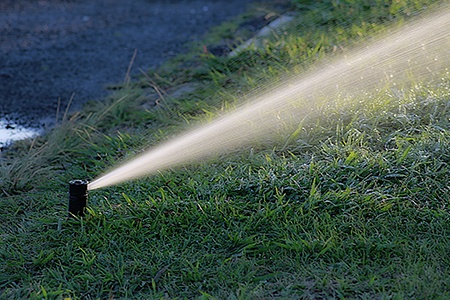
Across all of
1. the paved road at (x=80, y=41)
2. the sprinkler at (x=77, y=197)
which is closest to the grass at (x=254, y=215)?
the sprinkler at (x=77, y=197)

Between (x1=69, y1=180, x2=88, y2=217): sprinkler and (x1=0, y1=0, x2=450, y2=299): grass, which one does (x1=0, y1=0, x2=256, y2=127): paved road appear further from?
(x1=69, y1=180, x2=88, y2=217): sprinkler

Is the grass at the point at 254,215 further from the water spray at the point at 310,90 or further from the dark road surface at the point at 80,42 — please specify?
the dark road surface at the point at 80,42

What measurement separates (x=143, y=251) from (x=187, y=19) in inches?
223

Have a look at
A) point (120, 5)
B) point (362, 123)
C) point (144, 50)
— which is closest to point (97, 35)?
point (144, 50)

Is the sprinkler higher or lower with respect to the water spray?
higher

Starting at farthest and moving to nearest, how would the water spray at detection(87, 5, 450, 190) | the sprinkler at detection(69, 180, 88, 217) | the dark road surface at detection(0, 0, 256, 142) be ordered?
the dark road surface at detection(0, 0, 256, 142), the water spray at detection(87, 5, 450, 190), the sprinkler at detection(69, 180, 88, 217)

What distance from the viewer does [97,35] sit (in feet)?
24.3

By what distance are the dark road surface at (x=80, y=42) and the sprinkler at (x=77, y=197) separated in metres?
1.91

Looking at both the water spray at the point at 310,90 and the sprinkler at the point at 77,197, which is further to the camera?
the water spray at the point at 310,90

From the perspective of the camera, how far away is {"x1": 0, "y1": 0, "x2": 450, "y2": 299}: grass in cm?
265

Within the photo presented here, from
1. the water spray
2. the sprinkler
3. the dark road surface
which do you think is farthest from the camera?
the dark road surface

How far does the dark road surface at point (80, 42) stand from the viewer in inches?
214

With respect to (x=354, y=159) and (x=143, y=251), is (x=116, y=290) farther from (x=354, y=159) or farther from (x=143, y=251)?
(x=354, y=159)

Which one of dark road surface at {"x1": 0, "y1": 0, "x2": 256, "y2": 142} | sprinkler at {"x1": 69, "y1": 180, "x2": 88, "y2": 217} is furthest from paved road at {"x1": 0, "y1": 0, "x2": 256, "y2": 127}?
sprinkler at {"x1": 69, "y1": 180, "x2": 88, "y2": 217}
